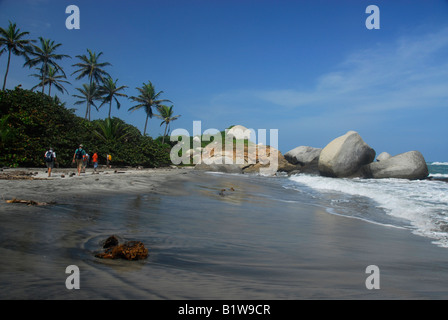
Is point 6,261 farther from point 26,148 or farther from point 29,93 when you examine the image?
point 29,93

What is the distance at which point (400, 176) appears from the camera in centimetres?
1928

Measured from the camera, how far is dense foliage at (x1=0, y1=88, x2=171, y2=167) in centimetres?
1498

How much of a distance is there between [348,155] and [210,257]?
65.7 feet

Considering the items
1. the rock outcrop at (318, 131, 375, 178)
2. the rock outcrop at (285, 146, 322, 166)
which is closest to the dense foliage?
the rock outcrop at (285, 146, 322, 166)

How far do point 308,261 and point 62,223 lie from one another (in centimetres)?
308

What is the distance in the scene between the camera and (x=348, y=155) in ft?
67.3

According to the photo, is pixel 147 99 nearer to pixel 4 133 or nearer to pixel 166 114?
pixel 166 114

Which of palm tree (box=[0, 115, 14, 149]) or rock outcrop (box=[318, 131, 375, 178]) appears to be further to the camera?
rock outcrop (box=[318, 131, 375, 178])

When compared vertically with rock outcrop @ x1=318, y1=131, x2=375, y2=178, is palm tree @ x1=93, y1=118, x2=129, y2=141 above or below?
above

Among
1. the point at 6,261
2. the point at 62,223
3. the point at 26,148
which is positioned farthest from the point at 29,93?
the point at 6,261

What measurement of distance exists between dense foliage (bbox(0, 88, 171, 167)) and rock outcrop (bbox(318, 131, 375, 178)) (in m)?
15.8

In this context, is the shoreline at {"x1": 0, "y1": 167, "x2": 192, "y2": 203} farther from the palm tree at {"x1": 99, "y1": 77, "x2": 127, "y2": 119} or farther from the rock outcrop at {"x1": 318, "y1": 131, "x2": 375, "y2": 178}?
the palm tree at {"x1": 99, "y1": 77, "x2": 127, "y2": 119}

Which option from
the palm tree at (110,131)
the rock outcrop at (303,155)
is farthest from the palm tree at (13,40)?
the rock outcrop at (303,155)
